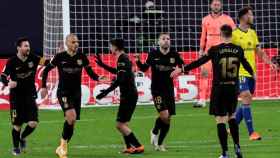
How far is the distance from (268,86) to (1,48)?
7.74m

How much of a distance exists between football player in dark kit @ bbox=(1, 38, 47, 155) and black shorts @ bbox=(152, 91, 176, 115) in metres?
1.94

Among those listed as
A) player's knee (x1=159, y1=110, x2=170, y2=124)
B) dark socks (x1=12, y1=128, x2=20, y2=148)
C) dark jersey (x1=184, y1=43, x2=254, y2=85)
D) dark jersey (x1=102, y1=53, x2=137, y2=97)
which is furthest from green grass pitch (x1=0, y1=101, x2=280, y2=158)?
dark jersey (x1=184, y1=43, x2=254, y2=85)

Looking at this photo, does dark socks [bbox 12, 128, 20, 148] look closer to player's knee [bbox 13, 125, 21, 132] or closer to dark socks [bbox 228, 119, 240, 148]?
player's knee [bbox 13, 125, 21, 132]

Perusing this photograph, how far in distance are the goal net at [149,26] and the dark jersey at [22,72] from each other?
7.58 meters

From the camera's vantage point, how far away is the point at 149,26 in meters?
24.0

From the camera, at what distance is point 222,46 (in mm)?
12258

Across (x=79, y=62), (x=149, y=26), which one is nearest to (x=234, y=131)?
(x=79, y=62)

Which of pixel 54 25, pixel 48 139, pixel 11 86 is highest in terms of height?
pixel 54 25

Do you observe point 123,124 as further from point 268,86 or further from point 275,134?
point 268,86

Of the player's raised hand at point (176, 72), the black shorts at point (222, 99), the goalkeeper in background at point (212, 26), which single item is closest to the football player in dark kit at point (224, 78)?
the black shorts at point (222, 99)

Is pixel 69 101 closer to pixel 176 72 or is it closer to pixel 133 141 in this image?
pixel 133 141

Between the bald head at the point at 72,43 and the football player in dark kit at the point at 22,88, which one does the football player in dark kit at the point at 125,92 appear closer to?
the bald head at the point at 72,43

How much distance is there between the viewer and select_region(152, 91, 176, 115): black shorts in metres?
13.8

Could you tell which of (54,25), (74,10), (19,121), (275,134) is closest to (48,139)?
(19,121)
